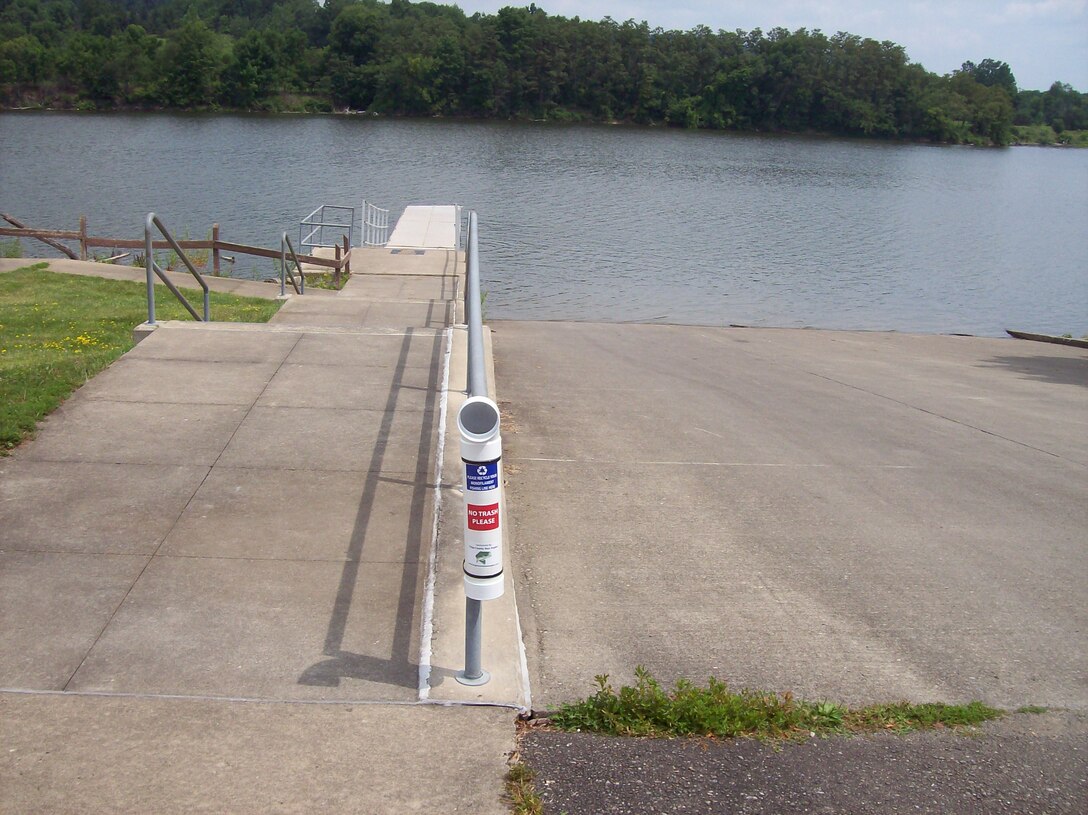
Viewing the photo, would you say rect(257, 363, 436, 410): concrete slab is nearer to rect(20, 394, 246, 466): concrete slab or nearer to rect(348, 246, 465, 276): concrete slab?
rect(20, 394, 246, 466): concrete slab

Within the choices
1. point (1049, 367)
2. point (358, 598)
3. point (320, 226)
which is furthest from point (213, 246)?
point (358, 598)

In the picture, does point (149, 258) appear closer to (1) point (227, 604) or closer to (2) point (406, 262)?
(1) point (227, 604)

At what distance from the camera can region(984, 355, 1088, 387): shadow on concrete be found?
613 inches

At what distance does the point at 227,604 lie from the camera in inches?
179

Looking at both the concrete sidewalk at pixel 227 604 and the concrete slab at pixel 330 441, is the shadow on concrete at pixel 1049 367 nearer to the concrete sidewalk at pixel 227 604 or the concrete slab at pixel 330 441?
the concrete sidewalk at pixel 227 604

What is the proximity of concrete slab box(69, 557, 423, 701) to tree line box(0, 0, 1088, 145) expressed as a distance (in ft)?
354

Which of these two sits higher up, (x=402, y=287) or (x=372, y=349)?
(x=372, y=349)

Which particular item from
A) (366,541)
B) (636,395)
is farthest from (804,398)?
(366,541)

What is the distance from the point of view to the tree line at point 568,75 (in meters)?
106

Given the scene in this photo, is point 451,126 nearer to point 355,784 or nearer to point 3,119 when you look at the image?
point 3,119

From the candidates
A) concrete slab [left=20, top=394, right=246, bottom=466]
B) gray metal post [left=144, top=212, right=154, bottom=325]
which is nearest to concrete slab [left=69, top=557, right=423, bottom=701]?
concrete slab [left=20, top=394, right=246, bottom=466]

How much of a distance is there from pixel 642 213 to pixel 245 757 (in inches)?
1638

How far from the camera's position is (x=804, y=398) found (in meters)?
11.5

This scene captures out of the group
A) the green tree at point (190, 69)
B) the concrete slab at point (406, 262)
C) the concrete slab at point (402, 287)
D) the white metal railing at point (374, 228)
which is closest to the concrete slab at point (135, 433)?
the concrete slab at point (402, 287)
